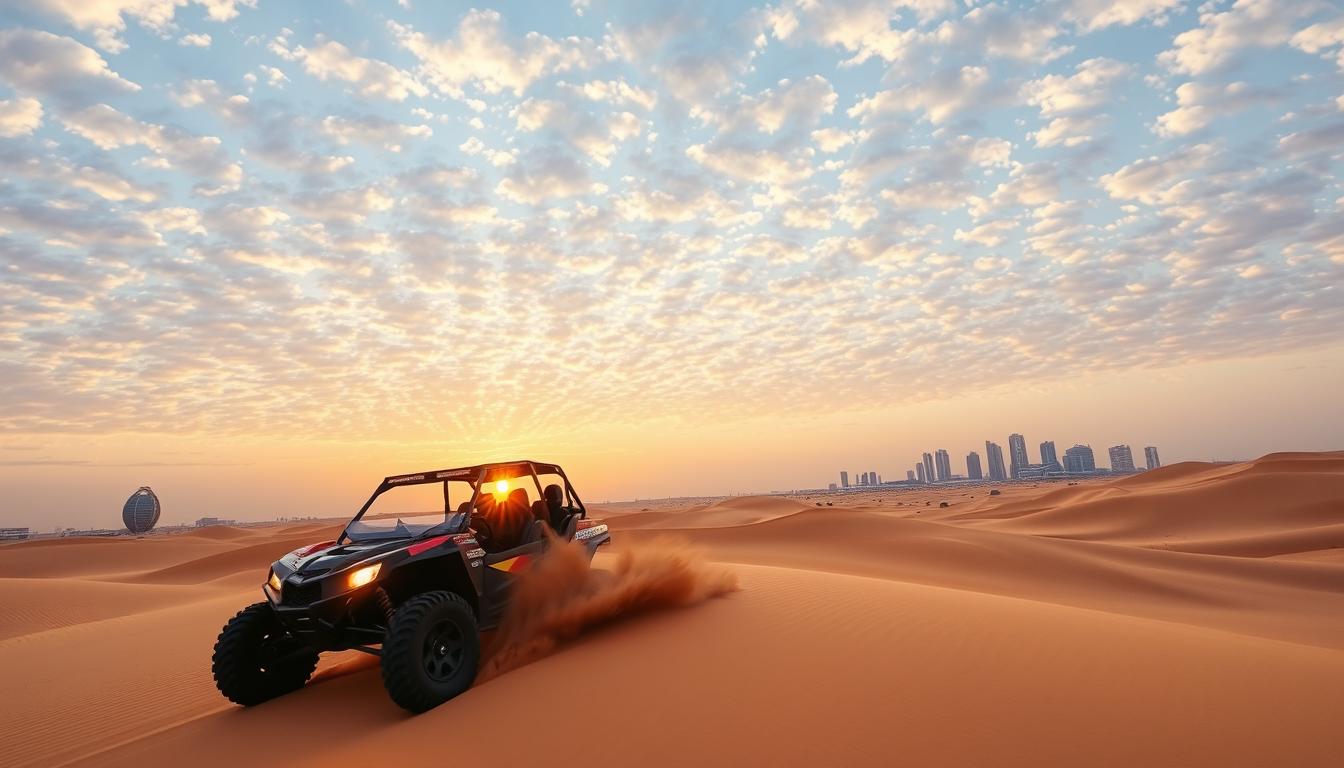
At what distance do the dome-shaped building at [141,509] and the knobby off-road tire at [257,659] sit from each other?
3283 inches

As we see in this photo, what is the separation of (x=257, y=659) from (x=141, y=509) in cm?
8382

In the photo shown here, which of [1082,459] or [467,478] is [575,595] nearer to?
[467,478]

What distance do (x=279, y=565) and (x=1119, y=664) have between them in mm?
7286

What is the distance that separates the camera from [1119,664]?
5.03 meters

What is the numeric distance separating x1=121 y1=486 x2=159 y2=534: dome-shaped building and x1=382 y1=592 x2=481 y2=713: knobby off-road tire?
85503 mm

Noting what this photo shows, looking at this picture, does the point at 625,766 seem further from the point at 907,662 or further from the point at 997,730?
the point at 907,662

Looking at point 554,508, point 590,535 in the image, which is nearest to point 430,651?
point 554,508

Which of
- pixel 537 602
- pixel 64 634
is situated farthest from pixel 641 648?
pixel 64 634

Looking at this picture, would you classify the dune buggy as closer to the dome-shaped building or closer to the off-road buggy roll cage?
the off-road buggy roll cage

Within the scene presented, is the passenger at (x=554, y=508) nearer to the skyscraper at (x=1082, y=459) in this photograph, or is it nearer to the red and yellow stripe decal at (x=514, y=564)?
the red and yellow stripe decal at (x=514, y=564)

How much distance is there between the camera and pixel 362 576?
18.0 feet

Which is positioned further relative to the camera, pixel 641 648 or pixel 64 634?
pixel 64 634

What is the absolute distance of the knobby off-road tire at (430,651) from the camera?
499 centimetres

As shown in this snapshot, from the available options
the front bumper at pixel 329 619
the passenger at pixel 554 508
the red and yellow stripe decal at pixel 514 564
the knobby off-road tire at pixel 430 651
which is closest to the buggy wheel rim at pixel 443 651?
the knobby off-road tire at pixel 430 651
